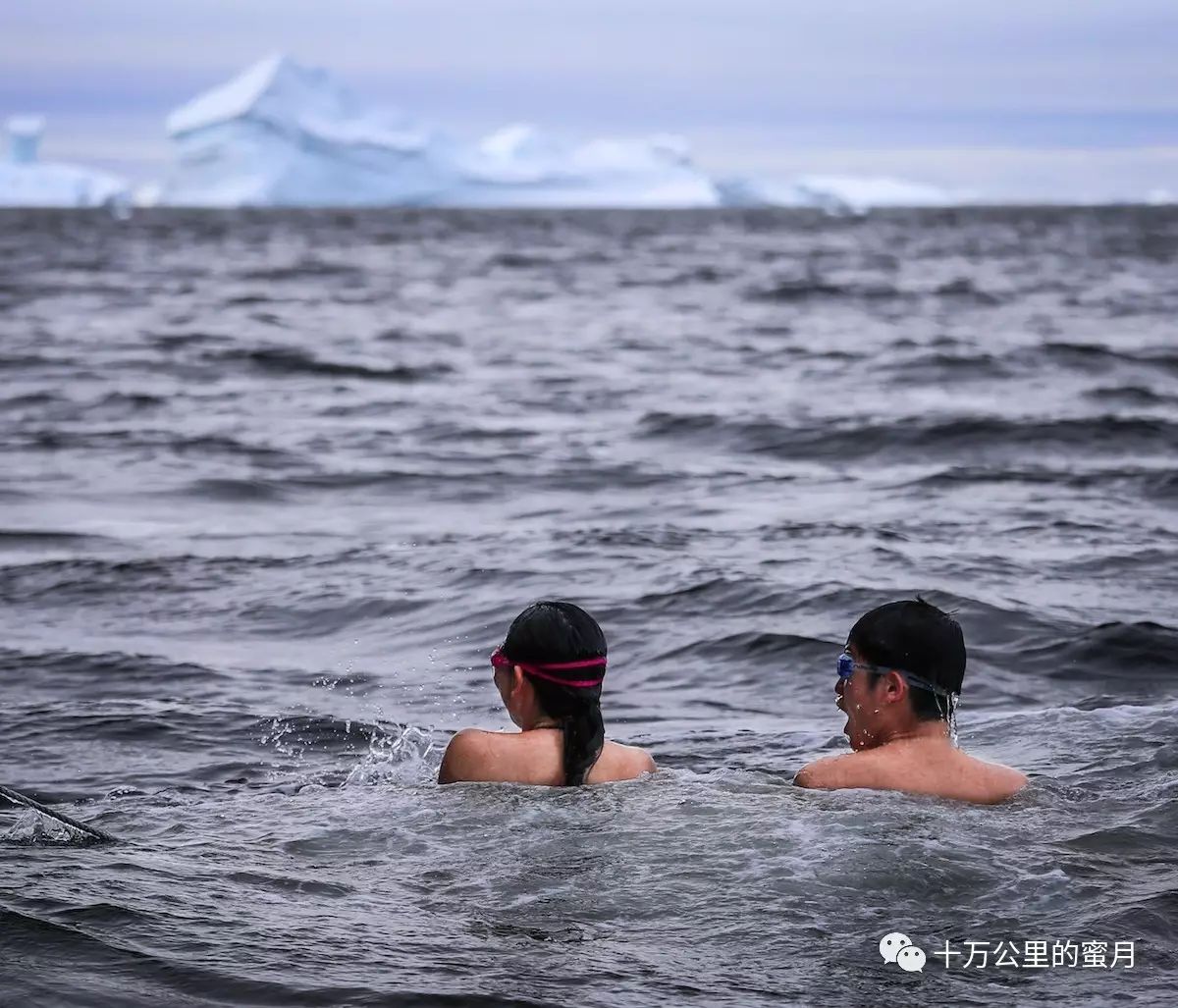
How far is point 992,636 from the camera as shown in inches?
372

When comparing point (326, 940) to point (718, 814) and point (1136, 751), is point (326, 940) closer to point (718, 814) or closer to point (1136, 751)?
point (718, 814)

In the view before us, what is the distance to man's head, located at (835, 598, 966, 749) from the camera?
559cm

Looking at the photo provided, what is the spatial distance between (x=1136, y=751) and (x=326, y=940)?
368 cm

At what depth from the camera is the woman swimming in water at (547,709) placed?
5613mm

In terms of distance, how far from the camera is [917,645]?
18.3 feet

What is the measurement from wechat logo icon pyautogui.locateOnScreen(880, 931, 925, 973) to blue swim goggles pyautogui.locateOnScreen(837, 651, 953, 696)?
46.2 inches

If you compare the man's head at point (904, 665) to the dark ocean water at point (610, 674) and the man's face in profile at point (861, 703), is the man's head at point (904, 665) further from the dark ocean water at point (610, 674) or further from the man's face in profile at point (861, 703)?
the dark ocean water at point (610, 674)

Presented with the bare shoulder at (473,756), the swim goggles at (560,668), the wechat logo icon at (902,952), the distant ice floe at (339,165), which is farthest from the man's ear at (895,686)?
the distant ice floe at (339,165)

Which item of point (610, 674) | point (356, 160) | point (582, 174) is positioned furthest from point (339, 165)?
point (610, 674)

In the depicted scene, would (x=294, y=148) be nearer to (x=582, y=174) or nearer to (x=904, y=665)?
(x=582, y=174)

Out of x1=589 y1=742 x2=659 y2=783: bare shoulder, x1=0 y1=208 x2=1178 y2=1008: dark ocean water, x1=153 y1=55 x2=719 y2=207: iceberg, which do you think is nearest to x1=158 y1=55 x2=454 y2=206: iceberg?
x1=153 y1=55 x2=719 y2=207: iceberg

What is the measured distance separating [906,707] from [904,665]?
165 millimetres

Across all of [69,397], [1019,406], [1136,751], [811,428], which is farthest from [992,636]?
[69,397]

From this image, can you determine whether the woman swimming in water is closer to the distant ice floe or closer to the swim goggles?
the swim goggles
